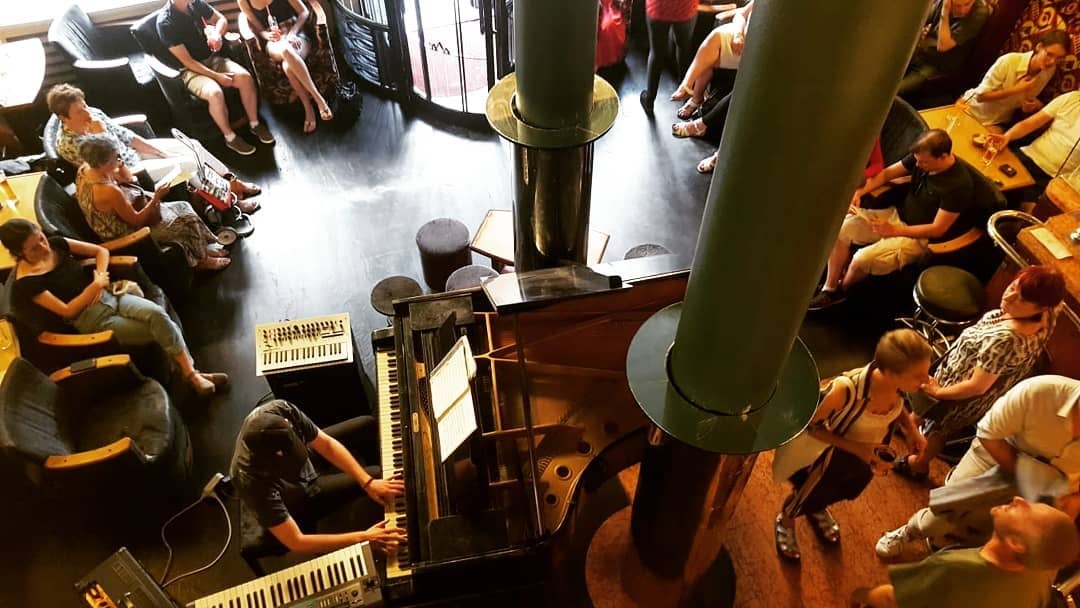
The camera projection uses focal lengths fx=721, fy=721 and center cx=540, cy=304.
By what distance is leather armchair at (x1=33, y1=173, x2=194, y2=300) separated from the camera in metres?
4.12

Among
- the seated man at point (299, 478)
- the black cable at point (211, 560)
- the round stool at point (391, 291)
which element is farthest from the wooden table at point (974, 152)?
the black cable at point (211, 560)

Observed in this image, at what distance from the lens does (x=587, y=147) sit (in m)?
3.19

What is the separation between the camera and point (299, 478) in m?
3.13

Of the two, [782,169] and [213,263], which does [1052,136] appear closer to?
[782,169]

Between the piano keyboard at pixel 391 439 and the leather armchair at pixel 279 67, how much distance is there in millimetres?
3490

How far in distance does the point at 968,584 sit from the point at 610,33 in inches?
199

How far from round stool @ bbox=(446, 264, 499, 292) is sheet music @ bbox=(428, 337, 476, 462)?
5.40 ft

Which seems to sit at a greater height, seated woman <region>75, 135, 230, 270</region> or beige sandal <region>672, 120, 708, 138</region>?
seated woman <region>75, 135, 230, 270</region>

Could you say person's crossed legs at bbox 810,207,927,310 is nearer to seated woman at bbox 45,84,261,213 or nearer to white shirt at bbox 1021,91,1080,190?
white shirt at bbox 1021,91,1080,190

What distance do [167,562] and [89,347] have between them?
3.90ft

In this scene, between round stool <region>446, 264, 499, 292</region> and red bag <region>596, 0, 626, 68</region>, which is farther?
red bag <region>596, 0, 626, 68</region>

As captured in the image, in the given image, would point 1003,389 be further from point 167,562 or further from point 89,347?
point 89,347

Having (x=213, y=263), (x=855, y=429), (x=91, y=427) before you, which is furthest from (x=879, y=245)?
(x=91, y=427)

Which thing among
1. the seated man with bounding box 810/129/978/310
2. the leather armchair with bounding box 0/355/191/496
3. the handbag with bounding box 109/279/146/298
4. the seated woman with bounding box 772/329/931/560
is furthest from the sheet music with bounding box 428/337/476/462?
the handbag with bounding box 109/279/146/298
